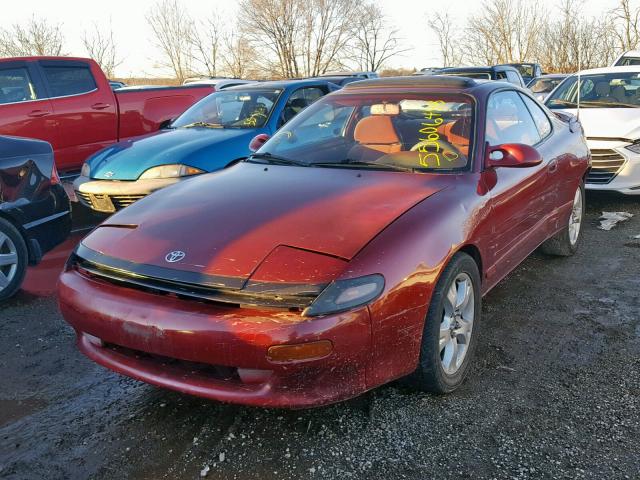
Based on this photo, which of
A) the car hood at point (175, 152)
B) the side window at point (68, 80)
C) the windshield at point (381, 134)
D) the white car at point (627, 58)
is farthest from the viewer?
the white car at point (627, 58)

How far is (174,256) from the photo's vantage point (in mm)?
2533

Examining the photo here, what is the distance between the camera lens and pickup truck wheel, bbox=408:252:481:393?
266 centimetres

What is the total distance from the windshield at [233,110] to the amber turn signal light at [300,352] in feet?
14.7

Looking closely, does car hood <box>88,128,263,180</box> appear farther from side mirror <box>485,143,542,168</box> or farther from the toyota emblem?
the toyota emblem

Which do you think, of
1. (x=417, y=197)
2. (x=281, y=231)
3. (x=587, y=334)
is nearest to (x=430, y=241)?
(x=417, y=197)

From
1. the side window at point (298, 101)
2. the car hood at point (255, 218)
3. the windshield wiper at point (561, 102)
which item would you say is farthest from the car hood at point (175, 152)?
the windshield wiper at point (561, 102)

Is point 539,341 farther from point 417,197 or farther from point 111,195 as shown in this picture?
point 111,195

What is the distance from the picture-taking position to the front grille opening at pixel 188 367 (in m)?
2.39

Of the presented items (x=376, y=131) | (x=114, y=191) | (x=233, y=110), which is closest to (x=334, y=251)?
(x=376, y=131)

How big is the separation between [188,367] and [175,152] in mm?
3790

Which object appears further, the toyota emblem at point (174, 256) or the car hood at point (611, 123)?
the car hood at point (611, 123)

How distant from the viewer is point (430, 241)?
265 cm

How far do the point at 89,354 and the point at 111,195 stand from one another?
340 centimetres

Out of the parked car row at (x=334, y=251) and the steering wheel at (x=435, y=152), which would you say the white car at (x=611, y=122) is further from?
the steering wheel at (x=435, y=152)
